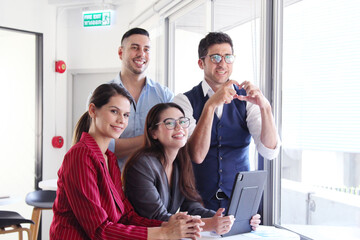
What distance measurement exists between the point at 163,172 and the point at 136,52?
801 mm

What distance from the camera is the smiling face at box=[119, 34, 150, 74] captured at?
240 cm

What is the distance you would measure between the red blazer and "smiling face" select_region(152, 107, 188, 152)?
1.21ft

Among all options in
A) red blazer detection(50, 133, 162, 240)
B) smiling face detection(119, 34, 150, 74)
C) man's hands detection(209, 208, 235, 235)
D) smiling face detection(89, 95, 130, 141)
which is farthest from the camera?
smiling face detection(119, 34, 150, 74)

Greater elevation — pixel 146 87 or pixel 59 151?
pixel 146 87

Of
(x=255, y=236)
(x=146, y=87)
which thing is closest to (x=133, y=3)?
(x=146, y=87)

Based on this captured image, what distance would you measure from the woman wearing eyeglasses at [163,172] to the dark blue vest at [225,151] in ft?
0.58

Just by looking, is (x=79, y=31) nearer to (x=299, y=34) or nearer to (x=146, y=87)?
(x=146, y=87)

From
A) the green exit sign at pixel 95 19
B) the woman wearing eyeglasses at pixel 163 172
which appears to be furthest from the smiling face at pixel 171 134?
the green exit sign at pixel 95 19

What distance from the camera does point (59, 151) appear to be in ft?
17.8

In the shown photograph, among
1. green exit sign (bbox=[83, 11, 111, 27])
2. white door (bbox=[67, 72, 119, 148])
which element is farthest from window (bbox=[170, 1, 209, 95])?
white door (bbox=[67, 72, 119, 148])

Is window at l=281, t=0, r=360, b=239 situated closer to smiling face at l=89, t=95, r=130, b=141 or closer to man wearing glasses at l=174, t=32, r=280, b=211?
man wearing glasses at l=174, t=32, r=280, b=211

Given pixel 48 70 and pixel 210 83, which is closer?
pixel 210 83

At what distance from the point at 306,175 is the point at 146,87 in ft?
3.61

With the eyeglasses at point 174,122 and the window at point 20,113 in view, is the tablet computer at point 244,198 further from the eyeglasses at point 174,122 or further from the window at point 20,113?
the window at point 20,113
